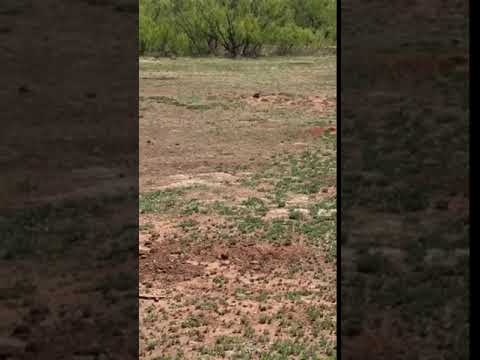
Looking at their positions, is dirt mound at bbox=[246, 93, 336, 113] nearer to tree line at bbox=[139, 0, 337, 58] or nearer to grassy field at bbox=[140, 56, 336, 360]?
grassy field at bbox=[140, 56, 336, 360]

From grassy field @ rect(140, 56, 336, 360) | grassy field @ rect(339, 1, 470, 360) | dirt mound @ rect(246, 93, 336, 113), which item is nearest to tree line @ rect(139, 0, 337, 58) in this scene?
grassy field @ rect(339, 1, 470, 360)

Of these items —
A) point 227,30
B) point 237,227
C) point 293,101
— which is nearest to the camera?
point 237,227

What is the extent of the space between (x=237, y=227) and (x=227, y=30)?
622 inches

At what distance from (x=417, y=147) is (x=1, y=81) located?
234 inches

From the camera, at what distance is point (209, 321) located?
4.16m

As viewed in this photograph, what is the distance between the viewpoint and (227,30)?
2133cm

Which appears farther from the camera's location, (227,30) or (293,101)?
(227,30)

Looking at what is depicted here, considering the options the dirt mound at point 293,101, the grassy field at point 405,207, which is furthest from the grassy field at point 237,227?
the grassy field at point 405,207

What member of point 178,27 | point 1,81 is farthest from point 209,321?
point 178,27

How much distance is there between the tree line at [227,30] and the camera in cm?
2066

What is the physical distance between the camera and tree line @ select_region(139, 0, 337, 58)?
2066 cm

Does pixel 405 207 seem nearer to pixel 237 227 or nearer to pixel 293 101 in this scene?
pixel 237 227

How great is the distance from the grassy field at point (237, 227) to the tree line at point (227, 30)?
7.91 metres

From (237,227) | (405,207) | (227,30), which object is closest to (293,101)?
(405,207)
